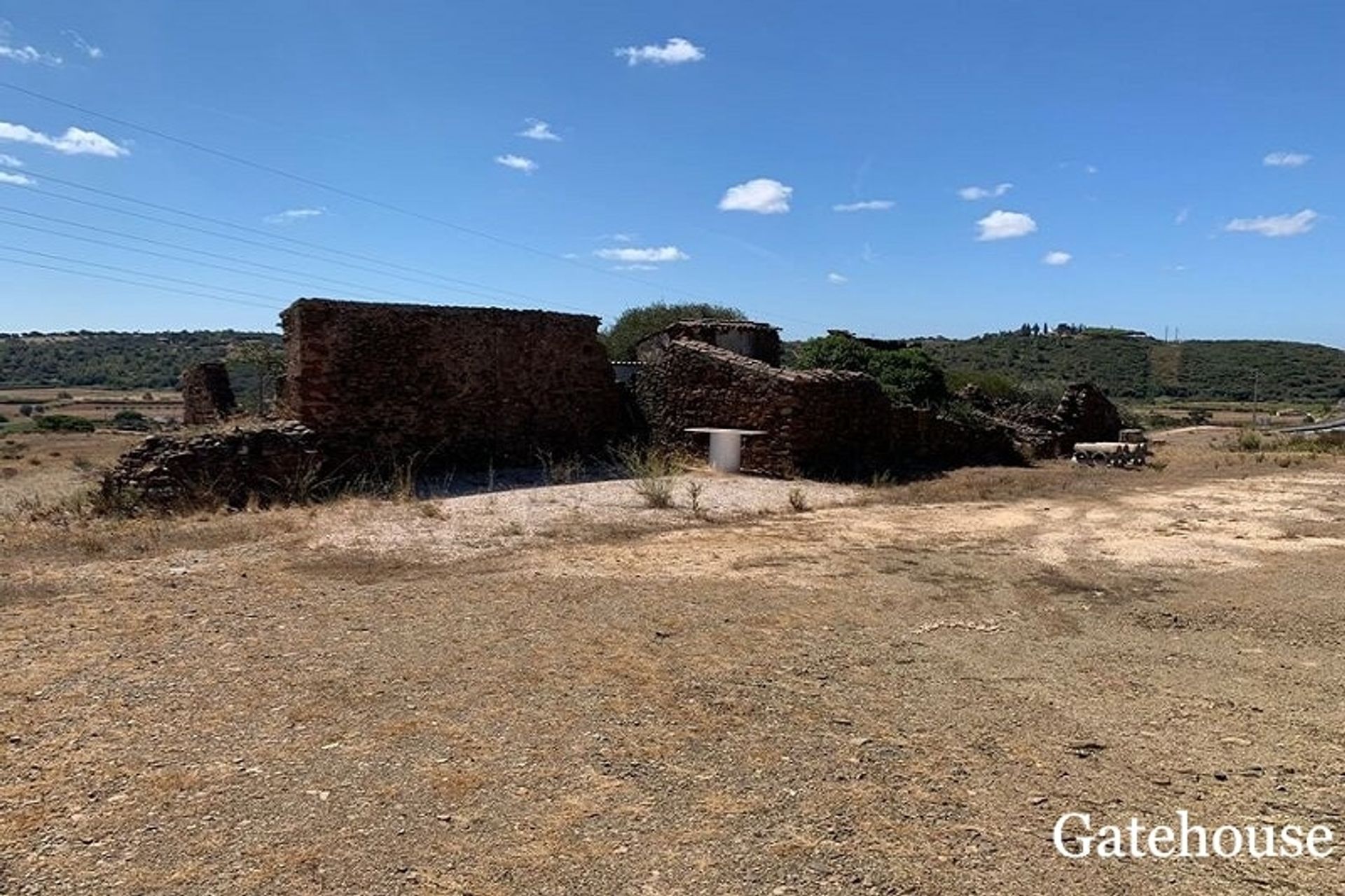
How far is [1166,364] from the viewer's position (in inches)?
2781

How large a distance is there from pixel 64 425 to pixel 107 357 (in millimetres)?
52019

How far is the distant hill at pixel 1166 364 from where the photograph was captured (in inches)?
2461

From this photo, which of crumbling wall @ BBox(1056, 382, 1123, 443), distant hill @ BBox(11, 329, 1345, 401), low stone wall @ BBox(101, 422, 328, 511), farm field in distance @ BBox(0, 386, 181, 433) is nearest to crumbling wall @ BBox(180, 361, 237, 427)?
low stone wall @ BBox(101, 422, 328, 511)

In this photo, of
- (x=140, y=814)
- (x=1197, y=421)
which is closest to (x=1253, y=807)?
(x=140, y=814)

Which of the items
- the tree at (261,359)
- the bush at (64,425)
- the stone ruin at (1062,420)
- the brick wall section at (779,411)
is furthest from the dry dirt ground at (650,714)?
the bush at (64,425)

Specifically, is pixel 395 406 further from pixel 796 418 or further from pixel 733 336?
pixel 733 336

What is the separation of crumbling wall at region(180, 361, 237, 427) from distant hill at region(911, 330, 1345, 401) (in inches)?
1820

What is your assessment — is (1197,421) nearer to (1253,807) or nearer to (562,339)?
(562,339)

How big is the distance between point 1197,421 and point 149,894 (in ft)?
149

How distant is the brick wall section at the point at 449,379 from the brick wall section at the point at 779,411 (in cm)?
149

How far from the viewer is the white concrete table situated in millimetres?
16078

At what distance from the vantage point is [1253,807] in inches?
141

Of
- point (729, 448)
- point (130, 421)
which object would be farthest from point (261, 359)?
point (729, 448)

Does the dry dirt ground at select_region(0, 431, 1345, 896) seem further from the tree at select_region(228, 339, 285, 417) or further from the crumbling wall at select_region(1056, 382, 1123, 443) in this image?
the tree at select_region(228, 339, 285, 417)
